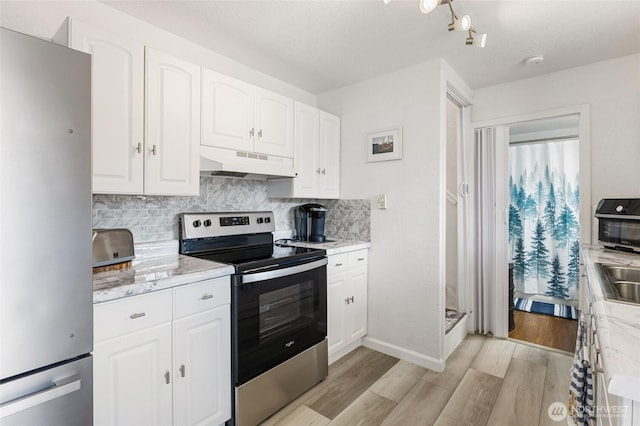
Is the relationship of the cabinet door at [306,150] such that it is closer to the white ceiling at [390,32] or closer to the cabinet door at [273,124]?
the cabinet door at [273,124]

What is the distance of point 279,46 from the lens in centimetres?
218

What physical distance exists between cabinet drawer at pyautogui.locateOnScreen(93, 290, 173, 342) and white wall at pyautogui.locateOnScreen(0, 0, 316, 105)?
1.36m

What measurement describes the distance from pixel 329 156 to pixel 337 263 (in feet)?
3.21

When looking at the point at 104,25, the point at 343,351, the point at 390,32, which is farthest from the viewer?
the point at 343,351

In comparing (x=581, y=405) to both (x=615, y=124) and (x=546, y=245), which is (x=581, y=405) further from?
(x=546, y=245)

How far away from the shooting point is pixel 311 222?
281 centimetres

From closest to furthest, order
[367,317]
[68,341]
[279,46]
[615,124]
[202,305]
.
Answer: [68,341] → [202,305] → [279,46] → [615,124] → [367,317]

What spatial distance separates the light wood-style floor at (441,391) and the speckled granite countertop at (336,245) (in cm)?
88

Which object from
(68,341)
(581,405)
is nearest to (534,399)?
(581,405)

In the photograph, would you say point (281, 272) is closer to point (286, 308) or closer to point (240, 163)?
point (286, 308)

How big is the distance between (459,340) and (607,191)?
1629 mm

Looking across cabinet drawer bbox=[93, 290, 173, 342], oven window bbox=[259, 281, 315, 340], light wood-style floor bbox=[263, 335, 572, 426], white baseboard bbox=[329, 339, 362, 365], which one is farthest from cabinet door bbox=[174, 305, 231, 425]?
white baseboard bbox=[329, 339, 362, 365]

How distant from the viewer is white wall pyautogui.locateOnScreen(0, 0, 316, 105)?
4.97ft

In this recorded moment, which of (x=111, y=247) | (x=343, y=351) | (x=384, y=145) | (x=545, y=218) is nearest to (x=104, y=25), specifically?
(x=111, y=247)
